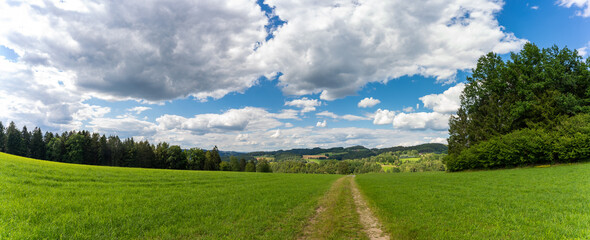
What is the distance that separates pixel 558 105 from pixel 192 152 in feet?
355

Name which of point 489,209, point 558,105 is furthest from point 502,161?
point 489,209

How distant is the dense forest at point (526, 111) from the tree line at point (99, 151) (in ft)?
296

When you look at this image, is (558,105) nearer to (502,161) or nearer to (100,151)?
(502,161)

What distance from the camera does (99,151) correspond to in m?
82.6

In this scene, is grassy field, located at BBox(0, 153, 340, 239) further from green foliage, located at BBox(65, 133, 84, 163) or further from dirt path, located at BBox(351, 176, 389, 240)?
green foliage, located at BBox(65, 133, 84, 163)

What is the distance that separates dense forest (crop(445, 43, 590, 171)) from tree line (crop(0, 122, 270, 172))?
3555 inches

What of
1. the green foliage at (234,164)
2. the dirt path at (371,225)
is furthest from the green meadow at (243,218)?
the green foliage at (234,164)

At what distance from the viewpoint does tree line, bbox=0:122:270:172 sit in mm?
76375

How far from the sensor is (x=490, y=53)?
55781mm

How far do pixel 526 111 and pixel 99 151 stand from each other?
128832 mm

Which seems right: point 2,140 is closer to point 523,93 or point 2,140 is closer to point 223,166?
point 223,166

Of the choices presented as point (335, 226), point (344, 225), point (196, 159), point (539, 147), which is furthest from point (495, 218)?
point (196, 159)

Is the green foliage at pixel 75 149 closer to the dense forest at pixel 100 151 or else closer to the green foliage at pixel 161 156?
the dense forest at pixel 100 151

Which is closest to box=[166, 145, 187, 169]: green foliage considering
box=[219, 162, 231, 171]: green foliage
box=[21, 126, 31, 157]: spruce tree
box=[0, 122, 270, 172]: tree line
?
box=[0, 122, 270, 172]: tree line
